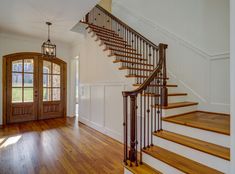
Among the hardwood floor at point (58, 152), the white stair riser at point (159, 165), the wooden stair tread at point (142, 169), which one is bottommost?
the hardwood floor at point (58, 152)

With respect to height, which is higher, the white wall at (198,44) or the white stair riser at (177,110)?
the white wall at (198,44)

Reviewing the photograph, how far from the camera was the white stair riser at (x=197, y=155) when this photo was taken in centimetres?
152

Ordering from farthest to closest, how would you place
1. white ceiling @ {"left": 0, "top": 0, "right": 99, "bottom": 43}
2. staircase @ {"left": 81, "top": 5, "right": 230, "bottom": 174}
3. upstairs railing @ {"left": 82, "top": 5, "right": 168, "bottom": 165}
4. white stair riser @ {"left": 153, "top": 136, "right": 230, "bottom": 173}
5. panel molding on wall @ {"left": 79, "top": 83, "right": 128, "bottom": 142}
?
1. panel molding on wall @ {"left": 79, "top": 83, "right": 128, "bottom": 142}
2. white ceiling @ {"left": 0, "top": 0, "right": 99, "bottom": 43}
3. upstairs railing @ {"left": 82, "top": 5, "right": 168, "bottom": 165}
4. staircase @ {"left": 81, "top": 5, "right": 230, "bottom": 174}
5. white stair riser @ {"left": 153, "top": 136, "right": 230, "bottom": 173}

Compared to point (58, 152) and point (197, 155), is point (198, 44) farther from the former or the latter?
point (58, 152)

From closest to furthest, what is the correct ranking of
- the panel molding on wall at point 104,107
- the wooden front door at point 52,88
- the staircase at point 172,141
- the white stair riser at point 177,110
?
the staircase at point 172,141, the white stair riser at point 177,110, the panel molding on wall at point 104,107, the wooden front door at point 52,88

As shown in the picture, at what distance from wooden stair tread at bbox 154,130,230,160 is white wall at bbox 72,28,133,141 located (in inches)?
53.2

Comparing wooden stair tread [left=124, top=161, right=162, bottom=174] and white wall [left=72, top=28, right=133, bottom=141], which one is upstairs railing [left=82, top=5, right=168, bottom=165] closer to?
wooden stair tread [left=124, top=161, right=162, bottom=174]

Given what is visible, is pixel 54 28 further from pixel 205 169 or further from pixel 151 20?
pixel 205 169

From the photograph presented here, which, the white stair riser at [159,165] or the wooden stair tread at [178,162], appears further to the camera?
the white stair riser at [159,165]

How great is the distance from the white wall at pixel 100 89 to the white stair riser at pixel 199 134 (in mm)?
1256

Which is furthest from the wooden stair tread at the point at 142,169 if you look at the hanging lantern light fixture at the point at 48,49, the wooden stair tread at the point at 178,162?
the hanging lantern light fixture at the point at 48,49

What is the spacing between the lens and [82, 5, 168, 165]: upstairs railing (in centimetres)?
201

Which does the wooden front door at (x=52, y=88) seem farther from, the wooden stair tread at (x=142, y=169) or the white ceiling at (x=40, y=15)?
the wooden stair tread at (x=142, y=169)

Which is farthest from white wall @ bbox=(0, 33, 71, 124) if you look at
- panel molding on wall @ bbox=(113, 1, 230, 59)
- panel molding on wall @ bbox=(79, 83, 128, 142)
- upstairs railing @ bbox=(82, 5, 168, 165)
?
panel molding on wall @ bbox=(113, 1, 230, 59)
